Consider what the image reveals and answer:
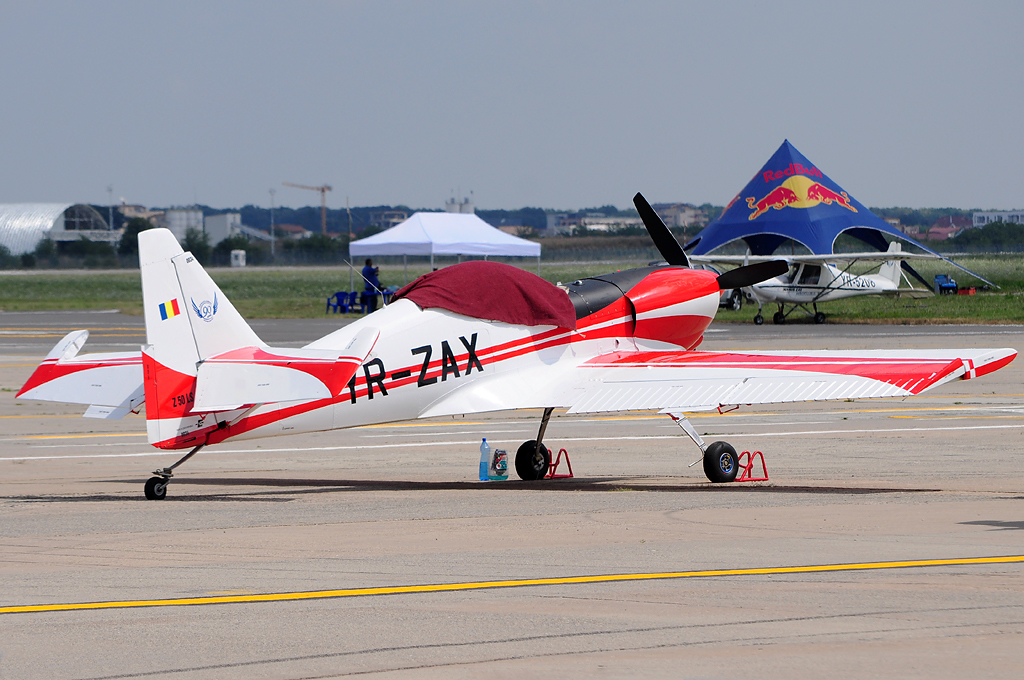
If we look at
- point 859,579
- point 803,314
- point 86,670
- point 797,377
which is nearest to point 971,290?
point 803,314

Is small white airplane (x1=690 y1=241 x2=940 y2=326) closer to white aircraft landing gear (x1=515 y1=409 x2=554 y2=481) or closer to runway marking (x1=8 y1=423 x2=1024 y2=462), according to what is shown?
runway marking (x1=8 y1=423 x2=1024 y2=462)

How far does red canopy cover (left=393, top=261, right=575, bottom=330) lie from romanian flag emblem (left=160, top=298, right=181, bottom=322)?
2.33 m

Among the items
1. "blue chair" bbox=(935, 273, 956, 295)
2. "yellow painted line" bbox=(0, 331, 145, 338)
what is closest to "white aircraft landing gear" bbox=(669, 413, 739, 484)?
"yellow painted line" bbox=(0, 331, 145, 338)

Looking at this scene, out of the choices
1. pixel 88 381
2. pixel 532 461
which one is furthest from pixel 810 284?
pixel 88 381

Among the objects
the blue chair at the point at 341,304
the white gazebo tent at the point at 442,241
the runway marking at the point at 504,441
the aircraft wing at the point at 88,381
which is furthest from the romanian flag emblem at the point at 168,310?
the blue chair at the point at 341,304

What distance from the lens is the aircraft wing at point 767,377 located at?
10.7 meters

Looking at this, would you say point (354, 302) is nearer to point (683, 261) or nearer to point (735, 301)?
point (735, 301)

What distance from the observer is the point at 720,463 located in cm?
1173

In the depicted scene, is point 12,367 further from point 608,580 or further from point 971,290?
point 971,290

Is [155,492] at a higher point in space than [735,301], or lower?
lower

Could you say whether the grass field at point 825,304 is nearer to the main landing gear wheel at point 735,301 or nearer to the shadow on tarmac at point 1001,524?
the main landing gear wheel at point 735,301

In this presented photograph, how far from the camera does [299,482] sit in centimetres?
1227

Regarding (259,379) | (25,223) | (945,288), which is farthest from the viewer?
(25,223)

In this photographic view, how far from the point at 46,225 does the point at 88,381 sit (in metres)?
147
